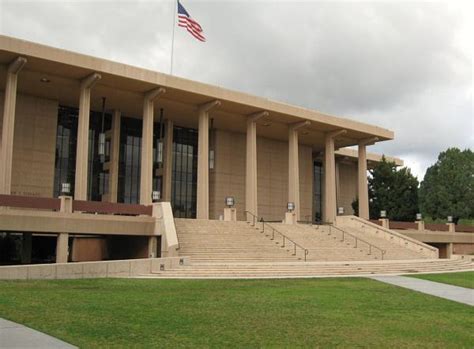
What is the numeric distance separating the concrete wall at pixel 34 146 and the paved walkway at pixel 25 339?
30.6 m

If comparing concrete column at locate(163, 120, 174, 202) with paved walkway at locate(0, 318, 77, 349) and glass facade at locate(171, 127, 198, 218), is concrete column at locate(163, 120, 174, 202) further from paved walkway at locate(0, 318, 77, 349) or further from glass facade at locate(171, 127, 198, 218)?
paved walkway at locate(0, 318, 77, 349)

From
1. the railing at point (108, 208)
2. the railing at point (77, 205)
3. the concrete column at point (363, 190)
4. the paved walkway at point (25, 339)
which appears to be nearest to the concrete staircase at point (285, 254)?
the railing at point (108, 208)

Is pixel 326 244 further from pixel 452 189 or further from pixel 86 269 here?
pixel 452 189

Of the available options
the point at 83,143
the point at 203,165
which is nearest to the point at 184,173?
the point at 203,165

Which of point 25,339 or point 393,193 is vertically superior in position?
point 393,193

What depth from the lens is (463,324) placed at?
38.2 ft

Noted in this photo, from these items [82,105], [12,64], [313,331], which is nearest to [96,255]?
[82,105]

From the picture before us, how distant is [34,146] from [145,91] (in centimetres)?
926

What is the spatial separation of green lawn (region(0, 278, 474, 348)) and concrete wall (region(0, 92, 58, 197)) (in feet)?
73.9

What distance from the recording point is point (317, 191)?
5875cm

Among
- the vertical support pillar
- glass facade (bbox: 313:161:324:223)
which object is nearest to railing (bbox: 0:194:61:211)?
the vertical support pillar

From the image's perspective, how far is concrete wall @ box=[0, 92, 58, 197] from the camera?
38.0 metres

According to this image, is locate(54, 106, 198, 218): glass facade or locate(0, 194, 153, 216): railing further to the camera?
locate(54, 106, 198, 218): glass facade

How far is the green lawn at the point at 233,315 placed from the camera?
30.7 feet
